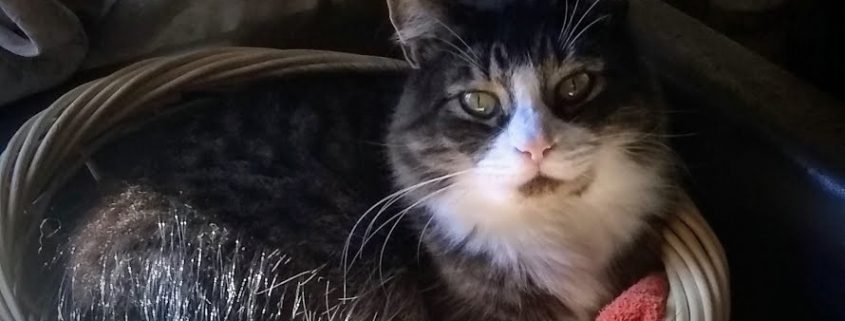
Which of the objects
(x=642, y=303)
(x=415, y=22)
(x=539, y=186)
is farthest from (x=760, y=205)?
(x=415, y=22)

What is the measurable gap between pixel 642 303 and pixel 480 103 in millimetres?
274

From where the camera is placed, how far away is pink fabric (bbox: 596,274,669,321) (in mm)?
1003

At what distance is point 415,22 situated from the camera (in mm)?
1022

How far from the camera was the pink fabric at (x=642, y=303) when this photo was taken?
3.29 ft

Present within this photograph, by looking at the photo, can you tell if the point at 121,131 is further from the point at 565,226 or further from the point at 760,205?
the point at 760,205

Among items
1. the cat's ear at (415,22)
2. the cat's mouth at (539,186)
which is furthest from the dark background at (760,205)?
the cat's ear at (415,22)

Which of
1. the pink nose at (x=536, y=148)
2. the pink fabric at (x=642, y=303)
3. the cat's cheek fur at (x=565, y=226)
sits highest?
the pink nose at (x=536, y=148)

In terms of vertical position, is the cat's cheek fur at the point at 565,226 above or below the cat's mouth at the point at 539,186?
below

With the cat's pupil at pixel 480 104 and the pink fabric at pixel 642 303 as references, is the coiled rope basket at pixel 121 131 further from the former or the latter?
the cat's pupil at pixel 480 104

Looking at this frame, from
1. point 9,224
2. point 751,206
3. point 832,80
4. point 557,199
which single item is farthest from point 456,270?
point 832,80

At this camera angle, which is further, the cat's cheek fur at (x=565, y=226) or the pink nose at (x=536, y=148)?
the cat's cheek fur at (x=565, y=226)

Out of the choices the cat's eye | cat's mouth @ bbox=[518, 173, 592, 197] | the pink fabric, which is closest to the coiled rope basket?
the pink fabric

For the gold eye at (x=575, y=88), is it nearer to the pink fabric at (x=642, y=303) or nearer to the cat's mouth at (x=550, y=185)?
the cat's mouth at (x=550, y=185)

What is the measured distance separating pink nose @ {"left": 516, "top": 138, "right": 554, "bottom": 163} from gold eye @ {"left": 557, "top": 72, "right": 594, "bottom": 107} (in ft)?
0.23
